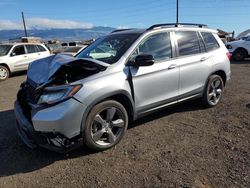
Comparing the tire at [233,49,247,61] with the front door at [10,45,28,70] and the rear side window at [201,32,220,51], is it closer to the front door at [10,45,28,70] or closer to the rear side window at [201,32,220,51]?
the rear side window at [201,32,220,51]

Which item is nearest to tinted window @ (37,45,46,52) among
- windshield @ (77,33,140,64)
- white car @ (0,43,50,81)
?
white car @ (0,43,50,81)

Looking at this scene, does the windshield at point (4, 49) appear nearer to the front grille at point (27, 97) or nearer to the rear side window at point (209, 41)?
the front grille at point (27, 97)

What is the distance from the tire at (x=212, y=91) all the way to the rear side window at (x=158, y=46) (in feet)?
4.56

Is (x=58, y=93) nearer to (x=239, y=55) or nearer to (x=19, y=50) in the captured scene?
(x=19, y=50)

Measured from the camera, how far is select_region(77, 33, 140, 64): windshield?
14.4 ft

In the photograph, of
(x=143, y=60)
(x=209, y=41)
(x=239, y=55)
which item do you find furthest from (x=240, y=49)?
(x=143, y=60)

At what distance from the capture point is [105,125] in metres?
4.00

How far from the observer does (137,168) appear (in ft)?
11.7

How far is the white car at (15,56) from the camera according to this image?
1181cm

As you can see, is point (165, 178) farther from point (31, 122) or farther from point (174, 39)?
point (174, 39)

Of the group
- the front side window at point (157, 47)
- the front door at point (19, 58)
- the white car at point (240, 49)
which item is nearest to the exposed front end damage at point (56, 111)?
the front side window at point (157, 47)

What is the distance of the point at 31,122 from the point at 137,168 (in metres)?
1.58

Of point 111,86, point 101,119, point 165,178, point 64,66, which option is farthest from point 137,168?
point 64,66

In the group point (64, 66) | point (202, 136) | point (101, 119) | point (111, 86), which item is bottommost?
point (202, 136)
